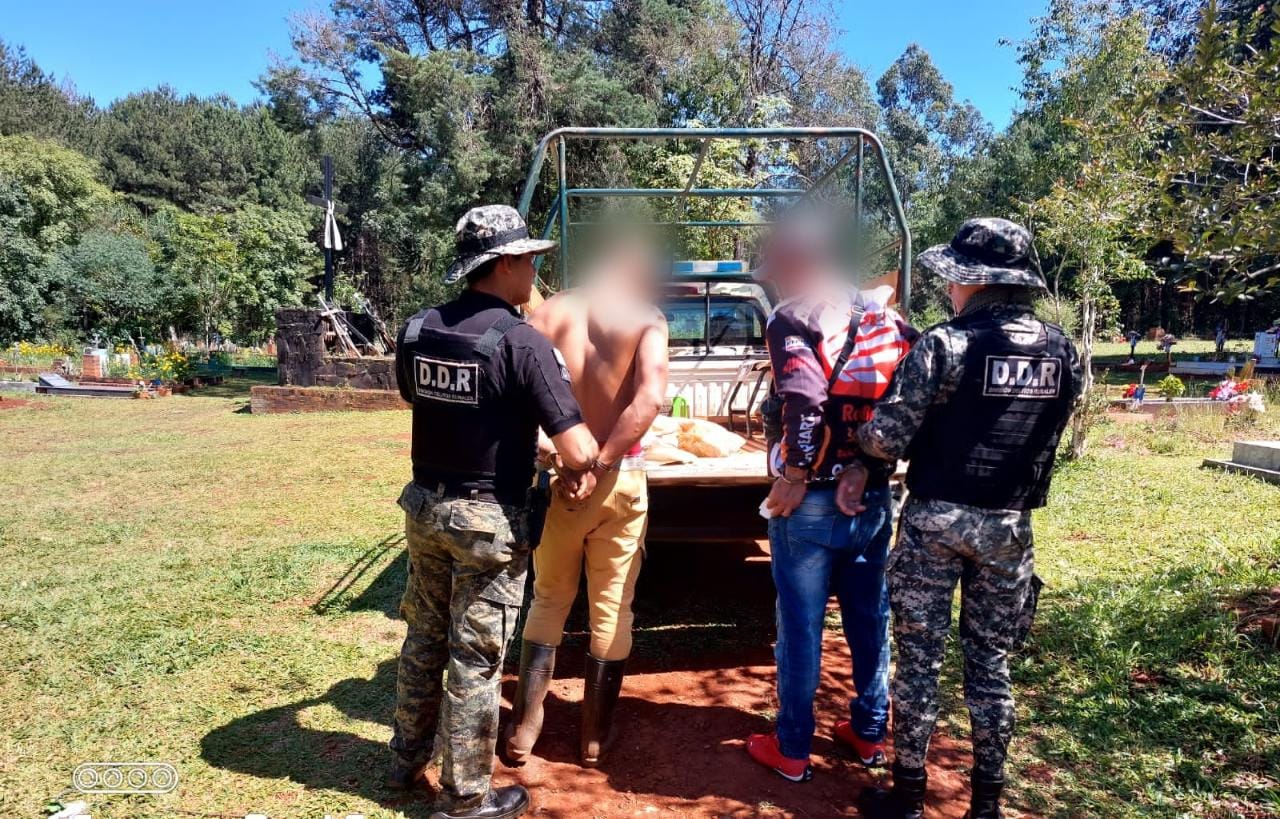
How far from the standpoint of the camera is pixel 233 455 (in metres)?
10.1

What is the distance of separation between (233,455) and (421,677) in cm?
860

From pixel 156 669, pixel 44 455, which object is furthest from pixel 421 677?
pixel 44 455

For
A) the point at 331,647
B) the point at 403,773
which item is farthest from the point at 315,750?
the point at 331,647

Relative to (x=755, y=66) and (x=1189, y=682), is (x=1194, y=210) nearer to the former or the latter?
(x=1189, y=682)

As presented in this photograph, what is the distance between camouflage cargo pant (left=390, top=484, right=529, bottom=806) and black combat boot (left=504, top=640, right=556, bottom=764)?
0.34 meters

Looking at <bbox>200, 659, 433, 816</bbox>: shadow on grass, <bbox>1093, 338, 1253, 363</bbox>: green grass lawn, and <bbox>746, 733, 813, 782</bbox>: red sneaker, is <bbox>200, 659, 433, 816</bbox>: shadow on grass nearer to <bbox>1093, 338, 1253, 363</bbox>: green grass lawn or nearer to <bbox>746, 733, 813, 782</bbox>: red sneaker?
<bbox>746, 733, 813, 782</bbox>: red sneaker

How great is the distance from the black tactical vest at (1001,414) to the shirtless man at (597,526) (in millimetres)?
1023

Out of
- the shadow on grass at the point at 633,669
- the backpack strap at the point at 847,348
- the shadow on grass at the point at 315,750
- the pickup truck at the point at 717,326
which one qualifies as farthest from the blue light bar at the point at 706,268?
the shadow on grass at the point at 315,750

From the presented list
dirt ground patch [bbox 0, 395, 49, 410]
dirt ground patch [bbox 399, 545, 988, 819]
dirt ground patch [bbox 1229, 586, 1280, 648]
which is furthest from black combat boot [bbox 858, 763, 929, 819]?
dirt ground patch [bbox 0, 395, 49, 410]

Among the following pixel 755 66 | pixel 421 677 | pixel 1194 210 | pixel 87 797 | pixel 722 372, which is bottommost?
pixel 87 797

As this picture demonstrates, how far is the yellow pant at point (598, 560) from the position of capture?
2.99 meters

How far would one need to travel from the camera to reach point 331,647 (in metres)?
4.15

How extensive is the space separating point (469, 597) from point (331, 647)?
1970 mm

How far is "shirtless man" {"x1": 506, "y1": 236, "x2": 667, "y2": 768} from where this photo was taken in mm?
2965
